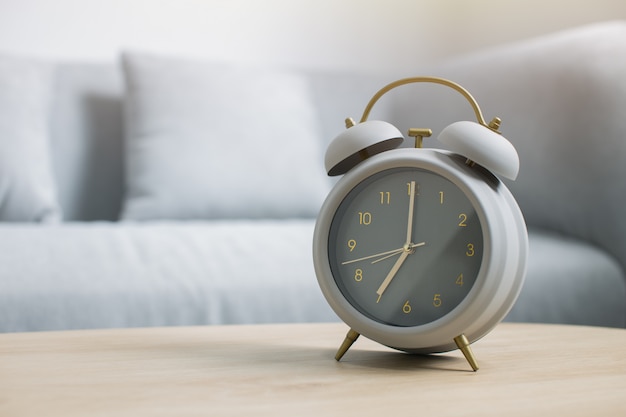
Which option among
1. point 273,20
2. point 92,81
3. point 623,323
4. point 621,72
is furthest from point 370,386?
point 273,20

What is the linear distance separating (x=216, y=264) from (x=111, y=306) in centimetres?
22

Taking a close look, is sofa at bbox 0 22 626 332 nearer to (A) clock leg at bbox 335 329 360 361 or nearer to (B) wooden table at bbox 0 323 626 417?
(B) wooden table at bbox 0 323 626 417

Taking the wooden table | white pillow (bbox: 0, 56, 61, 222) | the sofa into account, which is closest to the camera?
the wooden table

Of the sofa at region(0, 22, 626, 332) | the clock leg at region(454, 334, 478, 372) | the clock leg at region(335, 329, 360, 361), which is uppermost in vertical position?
the clock leg at region(454, 334, 478, 372)

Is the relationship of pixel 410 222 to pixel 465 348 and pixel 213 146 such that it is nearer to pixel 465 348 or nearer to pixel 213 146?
pixel 465 348

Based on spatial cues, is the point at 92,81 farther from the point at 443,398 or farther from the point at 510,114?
the point at 443,398

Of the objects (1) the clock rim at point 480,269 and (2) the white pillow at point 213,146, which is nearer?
(1) the clock rim at point 480,269

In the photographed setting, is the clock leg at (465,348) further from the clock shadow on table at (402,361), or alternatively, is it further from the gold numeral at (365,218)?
the gold numeral at (365,218)

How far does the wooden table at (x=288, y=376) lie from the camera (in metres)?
0.57

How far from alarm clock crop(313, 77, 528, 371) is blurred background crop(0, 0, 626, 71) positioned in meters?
2.00

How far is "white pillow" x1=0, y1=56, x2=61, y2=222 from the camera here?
6.05ft

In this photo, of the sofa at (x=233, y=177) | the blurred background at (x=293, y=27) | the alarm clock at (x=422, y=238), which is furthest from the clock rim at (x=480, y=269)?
the blurred background at (x=293, y=27)

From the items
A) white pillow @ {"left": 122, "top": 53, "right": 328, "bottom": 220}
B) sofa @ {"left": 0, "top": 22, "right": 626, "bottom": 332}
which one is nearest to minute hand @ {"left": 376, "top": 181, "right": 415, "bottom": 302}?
sofa @ {"left": 0, "top": 22, "right": 626, "bottom": 332}

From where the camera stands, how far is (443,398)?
60cm
